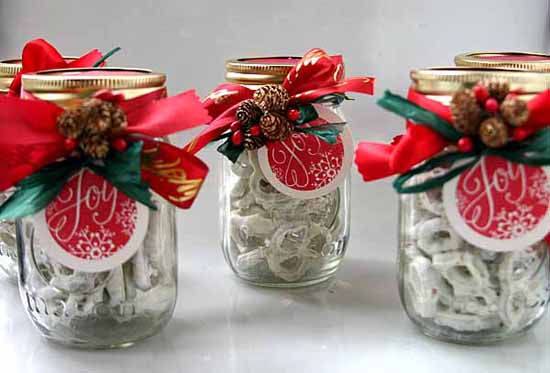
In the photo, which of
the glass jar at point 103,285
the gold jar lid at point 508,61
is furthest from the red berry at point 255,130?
the gold jar lid at point 508,61

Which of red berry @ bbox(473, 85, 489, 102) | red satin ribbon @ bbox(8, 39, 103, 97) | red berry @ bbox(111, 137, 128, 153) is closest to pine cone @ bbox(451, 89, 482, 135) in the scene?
red berry @ bbox(473, 85, 489, 102)

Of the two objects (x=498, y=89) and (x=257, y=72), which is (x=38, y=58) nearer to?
(x=257, y=72)

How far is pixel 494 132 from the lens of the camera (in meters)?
0.65

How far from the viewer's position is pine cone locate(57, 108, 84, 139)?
0.66m

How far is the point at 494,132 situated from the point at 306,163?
27 centimetres

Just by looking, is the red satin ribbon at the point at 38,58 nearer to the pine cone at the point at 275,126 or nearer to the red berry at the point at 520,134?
the pine cone at the point at 275,126

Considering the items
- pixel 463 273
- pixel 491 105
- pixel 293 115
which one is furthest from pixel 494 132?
pixel 293 115

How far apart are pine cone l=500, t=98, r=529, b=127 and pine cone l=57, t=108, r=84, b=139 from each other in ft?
1.14

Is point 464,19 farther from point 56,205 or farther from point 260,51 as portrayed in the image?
point 56,205

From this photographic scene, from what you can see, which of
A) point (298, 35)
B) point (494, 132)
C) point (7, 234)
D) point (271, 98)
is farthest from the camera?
point (298, 35)

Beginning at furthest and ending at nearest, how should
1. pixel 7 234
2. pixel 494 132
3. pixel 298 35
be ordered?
pixel 298 35 < pixel 7 234 < pixel 494 132

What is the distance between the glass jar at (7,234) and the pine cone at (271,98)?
0.29 metres

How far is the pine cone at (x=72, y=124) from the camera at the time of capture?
0.66 meters

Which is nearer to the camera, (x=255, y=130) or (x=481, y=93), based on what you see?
(x=481, y=93)
